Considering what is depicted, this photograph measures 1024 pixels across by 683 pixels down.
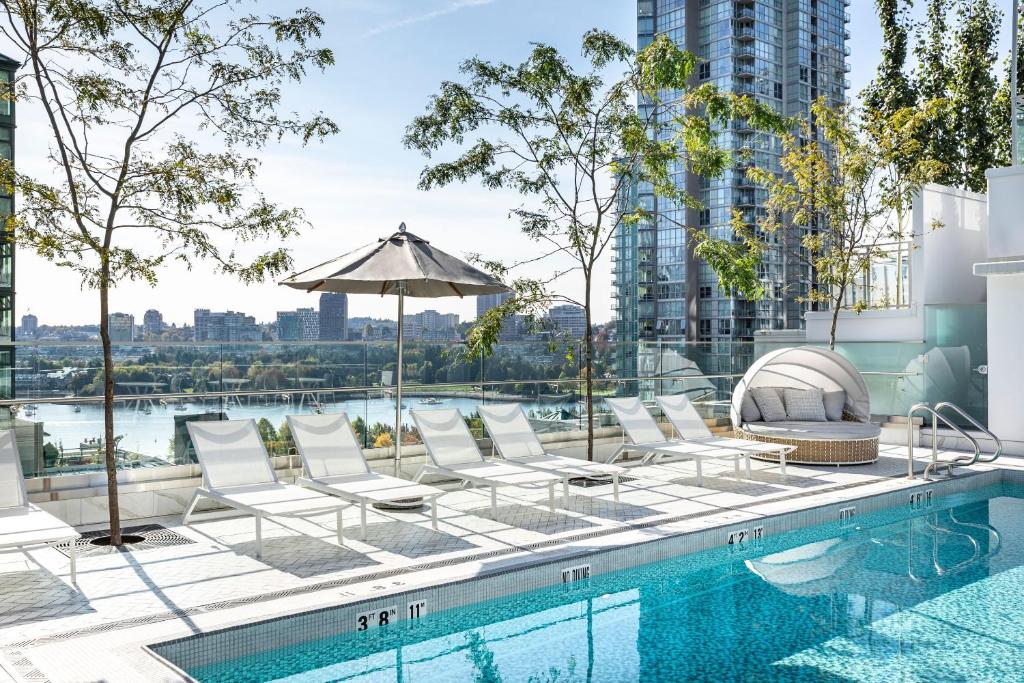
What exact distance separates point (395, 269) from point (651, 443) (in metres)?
3.63

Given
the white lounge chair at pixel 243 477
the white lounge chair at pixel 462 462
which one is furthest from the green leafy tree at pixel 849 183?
the white lounge chair at pixel 243 477

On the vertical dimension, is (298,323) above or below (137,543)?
above

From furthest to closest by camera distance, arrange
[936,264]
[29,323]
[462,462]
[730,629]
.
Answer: [936,264] < [29,323] < [462,462] < [730,629]

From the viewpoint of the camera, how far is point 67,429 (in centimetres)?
Result: 708

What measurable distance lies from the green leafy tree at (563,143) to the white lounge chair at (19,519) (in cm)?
449

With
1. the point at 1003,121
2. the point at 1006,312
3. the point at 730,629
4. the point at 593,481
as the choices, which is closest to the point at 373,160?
the point at 593,481

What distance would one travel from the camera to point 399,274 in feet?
23.7

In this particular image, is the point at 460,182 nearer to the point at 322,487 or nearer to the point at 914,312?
the point at 322,487

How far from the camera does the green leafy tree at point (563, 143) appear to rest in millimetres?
8914

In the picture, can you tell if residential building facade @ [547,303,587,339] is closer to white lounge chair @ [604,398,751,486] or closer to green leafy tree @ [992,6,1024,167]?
white lounge chair @ [604,398,751,486]

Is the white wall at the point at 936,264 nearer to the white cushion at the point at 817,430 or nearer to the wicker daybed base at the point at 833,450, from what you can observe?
the white cushion at the point at 817,430

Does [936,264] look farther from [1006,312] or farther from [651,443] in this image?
[651,443]

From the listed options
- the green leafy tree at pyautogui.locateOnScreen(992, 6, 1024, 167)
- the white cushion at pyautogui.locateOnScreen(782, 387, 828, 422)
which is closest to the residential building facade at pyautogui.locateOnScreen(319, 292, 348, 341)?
the white cushion at pyautogui.locateOnScreen(782, 387, 828, 422)

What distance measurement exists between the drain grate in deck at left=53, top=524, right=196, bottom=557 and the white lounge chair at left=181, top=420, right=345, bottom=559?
0.71 ft
